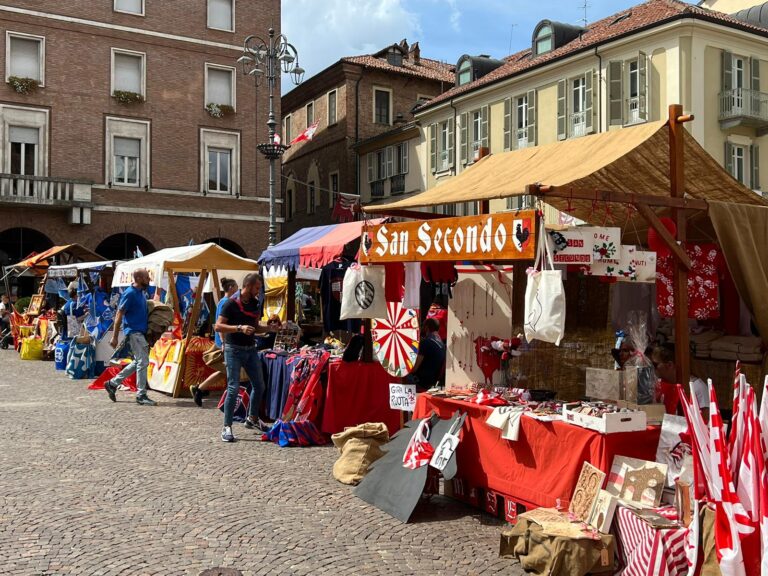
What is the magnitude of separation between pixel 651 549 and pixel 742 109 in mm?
22712

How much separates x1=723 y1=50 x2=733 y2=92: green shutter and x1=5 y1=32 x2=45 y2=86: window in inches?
840

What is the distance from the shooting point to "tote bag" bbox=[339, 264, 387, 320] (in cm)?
684

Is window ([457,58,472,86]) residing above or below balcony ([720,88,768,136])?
above

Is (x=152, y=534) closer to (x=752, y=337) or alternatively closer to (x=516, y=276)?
(x=516, y=276)

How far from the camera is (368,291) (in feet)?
22.5

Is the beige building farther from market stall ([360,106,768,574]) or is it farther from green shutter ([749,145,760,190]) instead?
market stall ([360,106,768,574])

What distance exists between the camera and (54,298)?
67.8ft

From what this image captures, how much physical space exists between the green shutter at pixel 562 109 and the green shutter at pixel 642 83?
2991mm

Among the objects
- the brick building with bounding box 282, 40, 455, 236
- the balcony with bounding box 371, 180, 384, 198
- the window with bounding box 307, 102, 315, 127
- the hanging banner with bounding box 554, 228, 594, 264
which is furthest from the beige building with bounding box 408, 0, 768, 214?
the hanging banner with bounding box 554, 228, 594, 264

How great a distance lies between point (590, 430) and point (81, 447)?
5110 millimetres

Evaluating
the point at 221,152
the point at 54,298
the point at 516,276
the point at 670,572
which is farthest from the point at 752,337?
the point at 221,152

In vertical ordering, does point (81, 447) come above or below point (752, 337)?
below

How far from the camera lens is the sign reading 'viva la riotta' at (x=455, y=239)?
4.85 meters

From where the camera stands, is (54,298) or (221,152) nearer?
(54,298)
